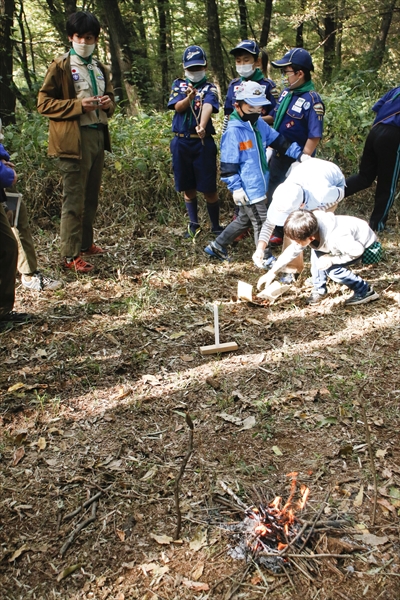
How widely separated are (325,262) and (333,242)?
20 cm

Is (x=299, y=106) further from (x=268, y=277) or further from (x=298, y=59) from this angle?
(x=268, y=277)

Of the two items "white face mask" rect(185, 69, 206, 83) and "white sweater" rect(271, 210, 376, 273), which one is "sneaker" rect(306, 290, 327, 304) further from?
"white face mask" rect(185, 69, 206, 83)

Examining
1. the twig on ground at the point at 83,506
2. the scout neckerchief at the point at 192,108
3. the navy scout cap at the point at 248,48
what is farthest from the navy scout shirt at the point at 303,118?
the twig on ground at the point at 83,506

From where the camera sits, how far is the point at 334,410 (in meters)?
3.10

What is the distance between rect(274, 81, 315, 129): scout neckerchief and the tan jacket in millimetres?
2014

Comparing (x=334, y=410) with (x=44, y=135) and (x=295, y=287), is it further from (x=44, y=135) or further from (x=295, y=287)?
(x=44, y=135)

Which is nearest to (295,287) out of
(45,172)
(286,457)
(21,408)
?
(286,457)

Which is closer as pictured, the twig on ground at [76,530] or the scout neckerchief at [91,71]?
the twig on ground at [76,530]

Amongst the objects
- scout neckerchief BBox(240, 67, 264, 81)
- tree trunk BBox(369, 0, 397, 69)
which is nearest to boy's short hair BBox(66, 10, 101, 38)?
scout neckerchief BBox(240, 67, 264, 81)

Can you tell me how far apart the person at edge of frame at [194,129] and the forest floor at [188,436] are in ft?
3.89

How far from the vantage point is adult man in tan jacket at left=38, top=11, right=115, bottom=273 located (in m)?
4.38

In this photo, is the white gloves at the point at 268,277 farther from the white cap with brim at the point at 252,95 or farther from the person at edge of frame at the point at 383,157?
the person at edge of frame at the point at 383,157

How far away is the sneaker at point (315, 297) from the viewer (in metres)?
4.50

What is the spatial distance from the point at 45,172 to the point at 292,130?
322 centimetres
